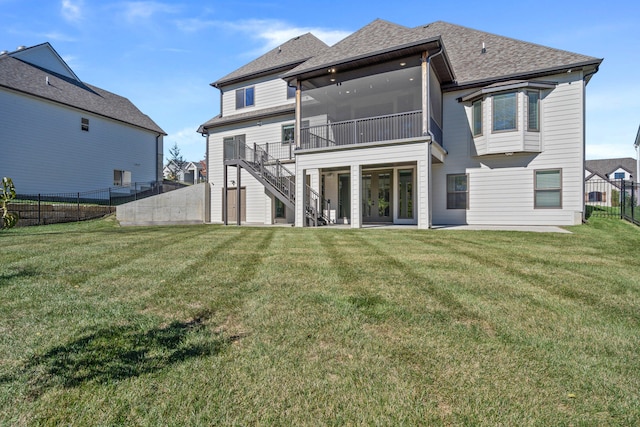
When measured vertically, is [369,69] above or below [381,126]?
above

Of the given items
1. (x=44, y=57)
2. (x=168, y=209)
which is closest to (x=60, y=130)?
(x=44, y=57)

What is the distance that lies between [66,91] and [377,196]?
71.0 ft

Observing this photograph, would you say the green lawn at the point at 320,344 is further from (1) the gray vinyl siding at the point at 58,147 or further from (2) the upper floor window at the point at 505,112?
(1) the gray vinyl siding at the point at 58,147

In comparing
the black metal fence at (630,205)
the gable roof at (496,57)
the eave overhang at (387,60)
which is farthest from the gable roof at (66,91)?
the black metal fence at (630,205)

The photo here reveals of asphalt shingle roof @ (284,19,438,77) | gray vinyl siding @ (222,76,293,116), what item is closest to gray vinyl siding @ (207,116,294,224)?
gray vinyl siding @ (222,76,293,116)

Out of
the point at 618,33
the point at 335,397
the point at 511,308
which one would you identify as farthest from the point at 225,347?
the point at 618,33

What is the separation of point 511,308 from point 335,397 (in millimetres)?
2403

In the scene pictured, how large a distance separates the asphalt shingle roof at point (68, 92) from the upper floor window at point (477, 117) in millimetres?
23437

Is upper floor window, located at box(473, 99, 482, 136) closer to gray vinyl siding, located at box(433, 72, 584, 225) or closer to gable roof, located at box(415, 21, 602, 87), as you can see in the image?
gray vinyl siding, located at box(433, 72, 584, 225)

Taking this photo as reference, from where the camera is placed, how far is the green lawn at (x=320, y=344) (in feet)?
6.15

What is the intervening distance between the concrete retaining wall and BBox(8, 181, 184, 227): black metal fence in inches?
74.1

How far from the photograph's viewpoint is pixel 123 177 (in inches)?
976

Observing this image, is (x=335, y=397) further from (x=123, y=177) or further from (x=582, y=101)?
(x=123, y=177)

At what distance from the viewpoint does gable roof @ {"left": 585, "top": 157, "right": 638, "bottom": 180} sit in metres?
46.5
